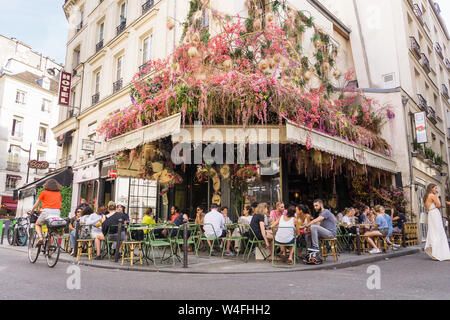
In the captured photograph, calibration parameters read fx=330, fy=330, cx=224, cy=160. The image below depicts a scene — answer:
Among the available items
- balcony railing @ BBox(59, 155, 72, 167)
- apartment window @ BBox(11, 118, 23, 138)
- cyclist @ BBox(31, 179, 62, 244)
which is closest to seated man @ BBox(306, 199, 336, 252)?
cyclist @ BBox(31, 179, 62, 244)

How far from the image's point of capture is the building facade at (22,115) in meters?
33.0

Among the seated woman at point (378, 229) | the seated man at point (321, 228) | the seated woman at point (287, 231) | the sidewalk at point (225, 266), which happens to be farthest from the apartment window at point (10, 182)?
the seated woman at point (378, 229)

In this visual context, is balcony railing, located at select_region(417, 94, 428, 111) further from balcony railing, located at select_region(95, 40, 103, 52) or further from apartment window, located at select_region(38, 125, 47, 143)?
apartment window, located at select_region(38, 125, 47, 143)

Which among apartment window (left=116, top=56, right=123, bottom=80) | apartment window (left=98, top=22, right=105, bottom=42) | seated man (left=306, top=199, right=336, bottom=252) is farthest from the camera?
apartment window (left=98, top=22, right=105, bottom=42)

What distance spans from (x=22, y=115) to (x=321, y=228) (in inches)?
1433

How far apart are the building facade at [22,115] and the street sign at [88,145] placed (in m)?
19.5

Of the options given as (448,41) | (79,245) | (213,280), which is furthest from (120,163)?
(448,41)

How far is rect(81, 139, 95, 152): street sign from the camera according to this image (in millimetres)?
16078

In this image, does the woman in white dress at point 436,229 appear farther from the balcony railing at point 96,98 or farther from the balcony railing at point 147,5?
the balcony railing at point 96,98

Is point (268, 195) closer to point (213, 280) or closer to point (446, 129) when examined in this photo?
point (213, 280)

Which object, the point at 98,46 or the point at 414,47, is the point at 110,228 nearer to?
the point at 98,46

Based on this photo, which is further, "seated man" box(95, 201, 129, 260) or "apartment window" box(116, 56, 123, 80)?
"apartment window" box(116, 56, 123, 80)

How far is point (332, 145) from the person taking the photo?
30.3 feet

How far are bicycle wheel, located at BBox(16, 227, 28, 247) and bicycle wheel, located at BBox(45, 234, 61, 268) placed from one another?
6.58 m
